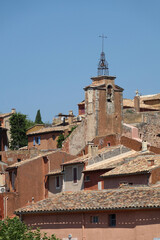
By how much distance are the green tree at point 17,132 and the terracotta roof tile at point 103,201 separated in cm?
5044

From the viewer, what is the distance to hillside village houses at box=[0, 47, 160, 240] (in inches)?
1697

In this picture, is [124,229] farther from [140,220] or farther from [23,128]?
[23,128]

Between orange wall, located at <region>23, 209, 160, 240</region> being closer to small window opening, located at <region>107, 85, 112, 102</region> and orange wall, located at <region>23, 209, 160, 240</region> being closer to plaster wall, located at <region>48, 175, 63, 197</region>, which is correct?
plaster wall, located at <region>48, 175, 63, 197</region>

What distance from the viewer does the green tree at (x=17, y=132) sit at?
323 feet

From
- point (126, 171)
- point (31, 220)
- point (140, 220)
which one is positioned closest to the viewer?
point (140, 220)

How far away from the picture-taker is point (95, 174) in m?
59.9

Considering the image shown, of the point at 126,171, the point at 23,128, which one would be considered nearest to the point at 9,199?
the point at 126,171

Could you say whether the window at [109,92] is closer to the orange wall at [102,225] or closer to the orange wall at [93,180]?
the orange wall at [93,180]

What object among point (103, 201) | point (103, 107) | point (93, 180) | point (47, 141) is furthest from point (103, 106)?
point (103, 201)

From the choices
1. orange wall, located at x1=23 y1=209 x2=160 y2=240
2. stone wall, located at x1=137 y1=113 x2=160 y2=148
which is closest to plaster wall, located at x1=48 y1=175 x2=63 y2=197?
stone wall, located at x1=137 y1=113 x2=160 y2=148

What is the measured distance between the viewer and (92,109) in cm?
7956

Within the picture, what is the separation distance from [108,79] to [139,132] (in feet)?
19.8

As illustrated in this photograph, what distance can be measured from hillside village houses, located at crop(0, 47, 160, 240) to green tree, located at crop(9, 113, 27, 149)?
1274mm

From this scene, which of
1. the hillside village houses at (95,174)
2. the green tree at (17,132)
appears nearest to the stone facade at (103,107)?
the hillside village houses at (95,174)
